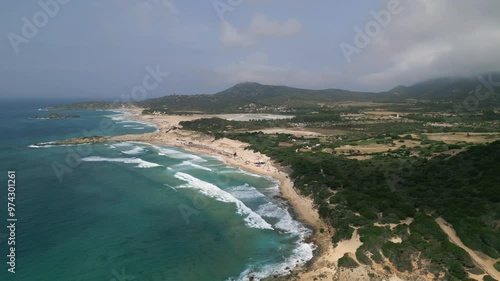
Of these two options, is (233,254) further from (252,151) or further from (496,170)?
(252,151)

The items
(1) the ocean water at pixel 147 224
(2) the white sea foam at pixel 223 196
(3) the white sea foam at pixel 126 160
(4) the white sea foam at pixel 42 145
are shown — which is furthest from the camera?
(4) the white sea foam at pixel 42 145

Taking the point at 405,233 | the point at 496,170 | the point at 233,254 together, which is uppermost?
the point at 496,170

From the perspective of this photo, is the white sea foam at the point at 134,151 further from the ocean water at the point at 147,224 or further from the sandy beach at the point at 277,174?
the ocean water at the point at 147,224

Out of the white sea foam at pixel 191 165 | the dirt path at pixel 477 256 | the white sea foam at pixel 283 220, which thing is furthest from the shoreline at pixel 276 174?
the dirt path at pixel 477 256

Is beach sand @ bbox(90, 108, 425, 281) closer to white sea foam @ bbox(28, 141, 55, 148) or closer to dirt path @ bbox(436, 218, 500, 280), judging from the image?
dirt path @ bbox(436, 218, 500, 280)

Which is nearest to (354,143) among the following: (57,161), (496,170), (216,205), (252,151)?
(252,151)
